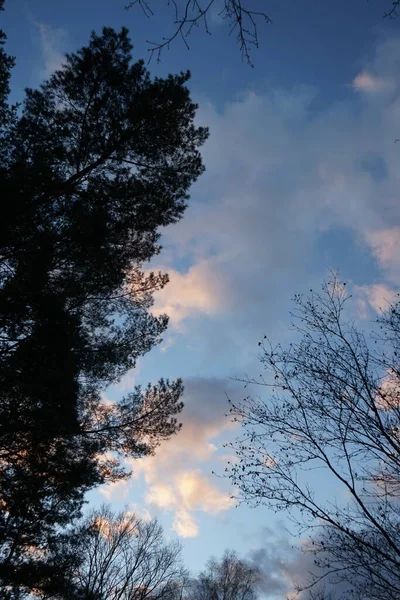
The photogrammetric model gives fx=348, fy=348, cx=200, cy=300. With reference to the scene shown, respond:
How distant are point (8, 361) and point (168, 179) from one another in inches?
232

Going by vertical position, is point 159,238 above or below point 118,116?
below

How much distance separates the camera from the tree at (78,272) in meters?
7.41

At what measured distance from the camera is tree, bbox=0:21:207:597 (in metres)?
7.41

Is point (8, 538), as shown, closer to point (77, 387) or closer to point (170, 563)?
point (77, 387)

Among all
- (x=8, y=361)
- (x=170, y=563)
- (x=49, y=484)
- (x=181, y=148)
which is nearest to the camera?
(x=8, y=361)

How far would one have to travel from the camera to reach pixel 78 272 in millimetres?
8609

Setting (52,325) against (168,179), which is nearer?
(52,325)

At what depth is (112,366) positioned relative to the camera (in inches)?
348

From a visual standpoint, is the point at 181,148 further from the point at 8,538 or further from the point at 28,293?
the point at 8,538

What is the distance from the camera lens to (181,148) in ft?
31.7

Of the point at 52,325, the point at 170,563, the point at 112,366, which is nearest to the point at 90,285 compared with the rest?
the point at 52,325

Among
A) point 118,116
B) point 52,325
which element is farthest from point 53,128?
point 52,325

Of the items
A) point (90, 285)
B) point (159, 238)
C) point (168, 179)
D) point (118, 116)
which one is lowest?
point (90, 285)

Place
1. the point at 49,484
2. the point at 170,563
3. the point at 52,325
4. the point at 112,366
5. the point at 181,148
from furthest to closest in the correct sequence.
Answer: the point at 170,563 → the point at 181,148 → the point at 112,366 → the point at 49,484 → the point at 52,325
